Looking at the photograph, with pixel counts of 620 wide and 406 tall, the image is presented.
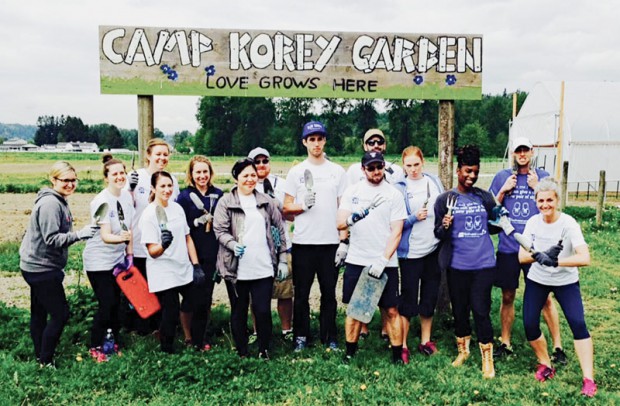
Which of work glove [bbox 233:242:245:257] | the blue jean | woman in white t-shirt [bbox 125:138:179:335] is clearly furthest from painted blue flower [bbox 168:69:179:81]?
the blue jean

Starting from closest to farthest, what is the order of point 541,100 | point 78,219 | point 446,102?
point 446,102 → point 78,219 → point 541,100

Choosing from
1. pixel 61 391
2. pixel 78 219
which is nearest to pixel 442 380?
pixel 61 391

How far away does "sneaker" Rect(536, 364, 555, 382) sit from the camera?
4.61 meters

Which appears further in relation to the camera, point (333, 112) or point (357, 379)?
point (333, 112)

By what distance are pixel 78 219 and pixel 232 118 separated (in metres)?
49.0

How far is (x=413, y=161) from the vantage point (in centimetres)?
497

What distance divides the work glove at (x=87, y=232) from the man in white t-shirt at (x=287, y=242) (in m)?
1.51

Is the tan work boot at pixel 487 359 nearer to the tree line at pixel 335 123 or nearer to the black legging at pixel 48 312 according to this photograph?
the black legging at pixel 48 312

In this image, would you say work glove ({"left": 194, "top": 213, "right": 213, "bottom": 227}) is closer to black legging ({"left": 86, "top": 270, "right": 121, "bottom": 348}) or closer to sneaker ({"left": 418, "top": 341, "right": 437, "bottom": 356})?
black legging ({"left": 86, "top": 270, "right": 121, "bottom": 348})

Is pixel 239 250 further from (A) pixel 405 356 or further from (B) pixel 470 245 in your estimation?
(B) pixel 470 245

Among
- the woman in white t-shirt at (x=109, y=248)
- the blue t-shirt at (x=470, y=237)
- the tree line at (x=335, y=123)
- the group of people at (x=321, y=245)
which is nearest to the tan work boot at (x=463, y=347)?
the group of people at (x=321, y=245)

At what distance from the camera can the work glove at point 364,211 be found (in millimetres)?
4582

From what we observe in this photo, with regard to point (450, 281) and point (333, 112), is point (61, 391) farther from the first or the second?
point (333, 112)

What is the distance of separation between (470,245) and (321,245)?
4.24ft
